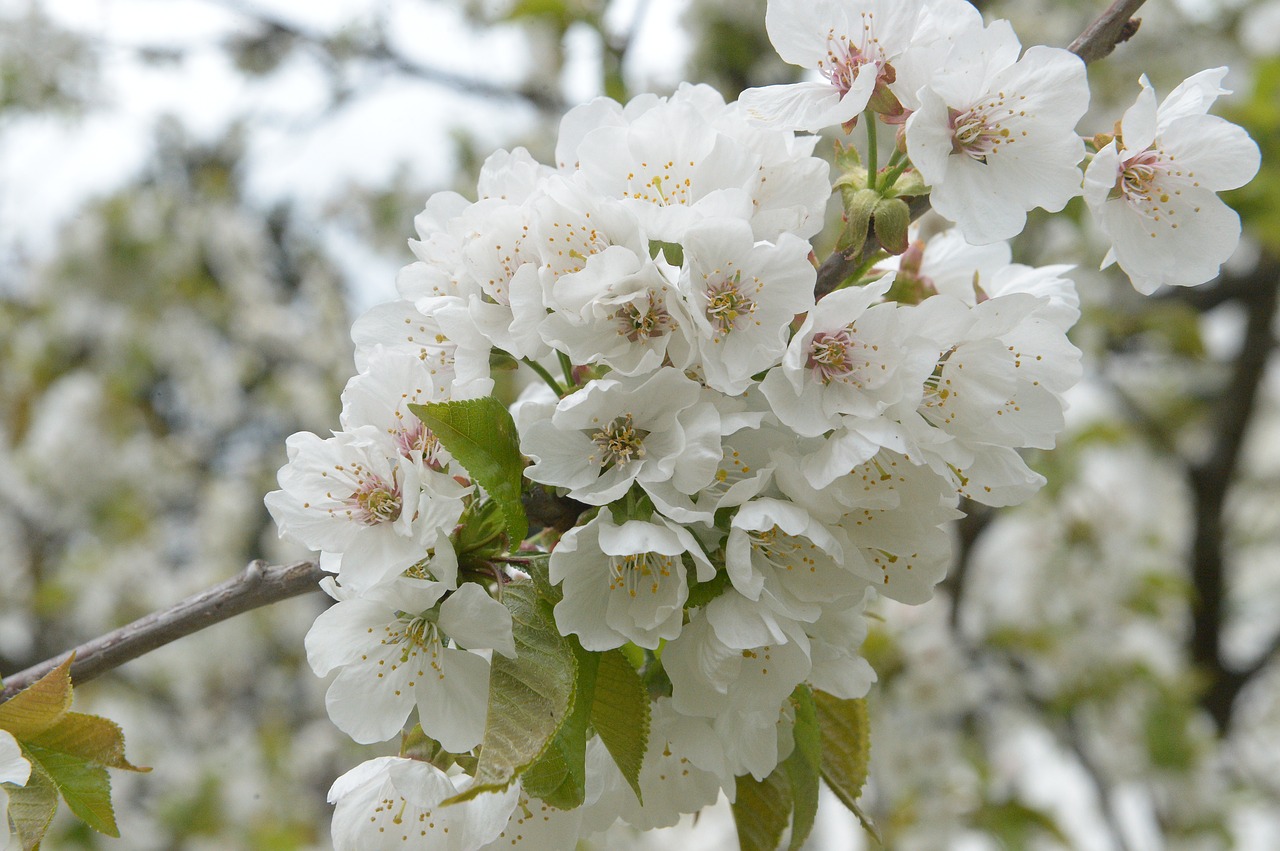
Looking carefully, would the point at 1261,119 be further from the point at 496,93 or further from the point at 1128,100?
the point at 496,93

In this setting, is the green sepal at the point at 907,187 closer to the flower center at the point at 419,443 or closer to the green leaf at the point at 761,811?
the flower center at the point at 419,443

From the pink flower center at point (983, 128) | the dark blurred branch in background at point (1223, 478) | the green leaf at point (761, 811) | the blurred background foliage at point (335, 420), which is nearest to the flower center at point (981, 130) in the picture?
the pink flower center at point (983, 128)

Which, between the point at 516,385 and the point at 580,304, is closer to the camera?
the point at 580,304

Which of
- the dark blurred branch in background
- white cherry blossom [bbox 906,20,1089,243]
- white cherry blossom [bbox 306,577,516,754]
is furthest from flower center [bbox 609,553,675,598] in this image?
the dark blurred branch in background

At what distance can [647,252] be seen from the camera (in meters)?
0.78

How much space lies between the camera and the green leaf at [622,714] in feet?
2.62

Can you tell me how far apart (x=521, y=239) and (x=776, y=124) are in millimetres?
234

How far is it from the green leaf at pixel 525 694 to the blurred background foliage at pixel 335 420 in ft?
7.51

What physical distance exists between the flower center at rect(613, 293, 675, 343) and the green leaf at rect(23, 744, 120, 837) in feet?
1.91

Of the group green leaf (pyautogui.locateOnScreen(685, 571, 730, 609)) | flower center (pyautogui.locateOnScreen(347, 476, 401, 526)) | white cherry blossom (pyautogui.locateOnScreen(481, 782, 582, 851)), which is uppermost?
flower center (pyautogui.locateOnScreen(347, 476, 401, 526))

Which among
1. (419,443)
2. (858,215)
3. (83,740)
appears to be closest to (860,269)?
(858,215)

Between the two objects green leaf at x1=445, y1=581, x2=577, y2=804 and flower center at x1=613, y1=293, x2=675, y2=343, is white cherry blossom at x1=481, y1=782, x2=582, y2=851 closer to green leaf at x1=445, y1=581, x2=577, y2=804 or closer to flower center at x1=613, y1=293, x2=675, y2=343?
green leaf at x1=445, y1=581, x2=577, y2=804

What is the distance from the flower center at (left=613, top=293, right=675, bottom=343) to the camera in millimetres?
789

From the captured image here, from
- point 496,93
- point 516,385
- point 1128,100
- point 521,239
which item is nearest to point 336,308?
point 496,93
